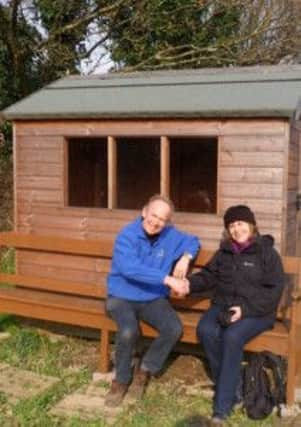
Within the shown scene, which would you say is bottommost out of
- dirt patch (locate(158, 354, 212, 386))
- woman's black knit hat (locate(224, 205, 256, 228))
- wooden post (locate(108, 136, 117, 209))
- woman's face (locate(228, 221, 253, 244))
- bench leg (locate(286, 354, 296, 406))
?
dirt patch (locate(158, 354, 212, 386))

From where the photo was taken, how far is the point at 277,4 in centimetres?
1662

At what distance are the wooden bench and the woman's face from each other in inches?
19.5

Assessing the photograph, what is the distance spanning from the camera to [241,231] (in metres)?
4.32

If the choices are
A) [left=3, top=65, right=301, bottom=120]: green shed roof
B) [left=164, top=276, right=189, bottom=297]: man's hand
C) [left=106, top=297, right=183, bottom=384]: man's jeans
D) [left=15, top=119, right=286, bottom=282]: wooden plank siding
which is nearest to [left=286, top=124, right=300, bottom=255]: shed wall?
[left=15, top=119, right=286, bottom=282]: wooden plank siding

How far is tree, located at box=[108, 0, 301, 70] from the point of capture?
45.9ft

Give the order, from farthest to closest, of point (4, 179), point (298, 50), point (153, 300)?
point (298, 50) → point (4, 179) → point (153, 300)

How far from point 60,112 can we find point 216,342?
2.78 m

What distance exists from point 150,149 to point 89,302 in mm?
2172

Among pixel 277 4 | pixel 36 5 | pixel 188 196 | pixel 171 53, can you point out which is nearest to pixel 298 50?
pixel 277 4

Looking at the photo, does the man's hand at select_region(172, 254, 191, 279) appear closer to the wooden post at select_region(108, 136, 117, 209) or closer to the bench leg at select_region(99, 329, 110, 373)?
the bench leg at select_region(99, 329, 110, 373)

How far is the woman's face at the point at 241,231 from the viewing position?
14.1 ft

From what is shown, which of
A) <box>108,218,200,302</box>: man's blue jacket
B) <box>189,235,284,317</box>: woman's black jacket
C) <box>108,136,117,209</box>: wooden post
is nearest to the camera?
<box>189,235,284,317</box>: woman's black jacket

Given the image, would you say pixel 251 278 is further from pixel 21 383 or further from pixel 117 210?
pixel 21 383

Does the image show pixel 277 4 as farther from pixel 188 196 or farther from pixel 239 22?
pixel 188 196
